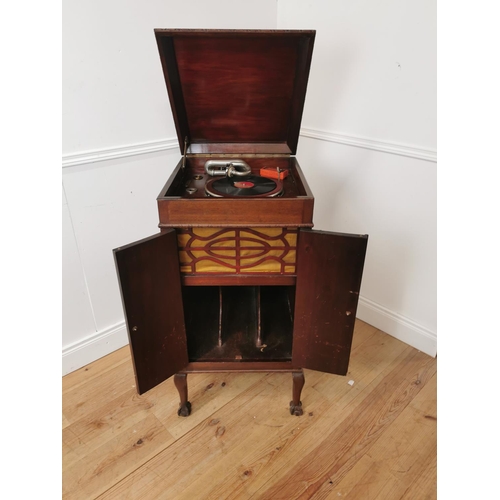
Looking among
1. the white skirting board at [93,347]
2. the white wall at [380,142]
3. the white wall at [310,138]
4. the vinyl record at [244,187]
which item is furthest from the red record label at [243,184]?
the white skirting board at [93,347]

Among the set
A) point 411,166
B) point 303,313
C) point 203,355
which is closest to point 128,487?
point 203,355

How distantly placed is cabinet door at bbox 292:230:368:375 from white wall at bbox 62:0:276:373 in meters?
0.84

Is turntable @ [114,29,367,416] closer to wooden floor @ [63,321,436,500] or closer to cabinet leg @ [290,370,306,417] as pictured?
cabinet leg @ [290,370,306,417]

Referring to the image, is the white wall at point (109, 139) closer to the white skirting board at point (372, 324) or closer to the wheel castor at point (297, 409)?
the white skirting board at point (372, 324)

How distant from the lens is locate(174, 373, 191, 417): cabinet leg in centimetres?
128

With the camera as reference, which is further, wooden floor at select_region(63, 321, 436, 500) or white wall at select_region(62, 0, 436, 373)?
white wall at select_region(62, 0, 436, 373)

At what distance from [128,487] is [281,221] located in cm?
95

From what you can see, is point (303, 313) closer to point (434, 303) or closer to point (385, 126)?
point (434, 303)

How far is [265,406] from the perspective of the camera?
1.39 metres

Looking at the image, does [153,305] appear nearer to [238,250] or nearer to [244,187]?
[238,250]

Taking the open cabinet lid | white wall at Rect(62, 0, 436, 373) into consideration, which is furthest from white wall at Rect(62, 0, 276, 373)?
the open cabinet lid

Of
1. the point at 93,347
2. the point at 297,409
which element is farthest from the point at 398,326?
the point at 93,347

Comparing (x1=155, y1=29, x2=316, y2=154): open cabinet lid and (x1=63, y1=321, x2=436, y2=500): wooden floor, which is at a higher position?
(x1=155, y1=29, x2=316, y2=154): open cabinet lid

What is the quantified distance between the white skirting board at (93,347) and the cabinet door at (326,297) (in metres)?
0.89
